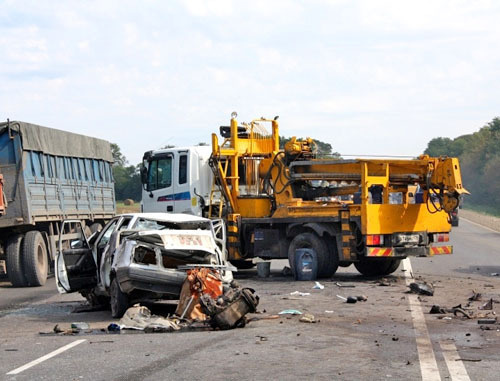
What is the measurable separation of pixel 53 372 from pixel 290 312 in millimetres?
5056

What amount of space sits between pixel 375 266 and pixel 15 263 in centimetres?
772

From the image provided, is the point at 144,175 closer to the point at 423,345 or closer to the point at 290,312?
the point at 290,312

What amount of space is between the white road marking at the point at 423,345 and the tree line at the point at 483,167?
94.3m

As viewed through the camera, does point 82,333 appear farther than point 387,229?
No

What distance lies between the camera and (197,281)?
1260cm

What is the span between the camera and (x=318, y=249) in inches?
728

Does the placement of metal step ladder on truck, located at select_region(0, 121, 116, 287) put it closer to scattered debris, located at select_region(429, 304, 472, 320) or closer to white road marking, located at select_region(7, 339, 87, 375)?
white road marking, located at select_region(7, 339, 87, 375)

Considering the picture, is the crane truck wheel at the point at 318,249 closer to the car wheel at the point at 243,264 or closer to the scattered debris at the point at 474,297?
the car wheel at the point at 243,264

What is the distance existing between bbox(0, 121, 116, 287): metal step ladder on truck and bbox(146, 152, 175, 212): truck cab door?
2346 millimetres

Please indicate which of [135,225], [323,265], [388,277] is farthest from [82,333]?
[388,277]

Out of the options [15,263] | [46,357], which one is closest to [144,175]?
[15,263]

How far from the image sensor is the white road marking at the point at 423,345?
827 cm

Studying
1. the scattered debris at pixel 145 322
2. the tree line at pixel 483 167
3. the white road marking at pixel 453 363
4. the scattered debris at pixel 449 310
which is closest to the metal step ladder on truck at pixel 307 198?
the scattered debris at pixel 449 310

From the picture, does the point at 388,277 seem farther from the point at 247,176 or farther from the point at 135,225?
the point at 135,225
